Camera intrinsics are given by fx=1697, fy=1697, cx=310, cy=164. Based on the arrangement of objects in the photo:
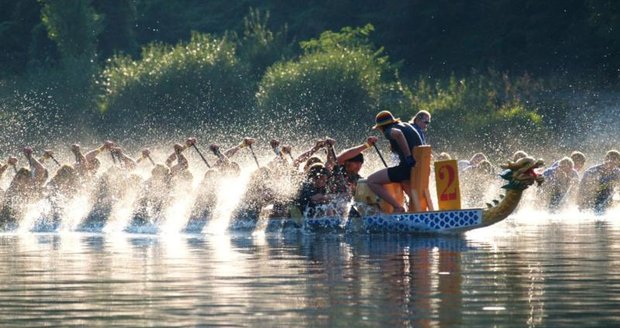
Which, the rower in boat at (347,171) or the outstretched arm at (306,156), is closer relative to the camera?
the rower in boat at (347,171)

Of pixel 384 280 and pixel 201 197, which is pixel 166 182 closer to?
pixel 201 197

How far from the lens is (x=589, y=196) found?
32.6 meters

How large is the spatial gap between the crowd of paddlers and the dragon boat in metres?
0.31

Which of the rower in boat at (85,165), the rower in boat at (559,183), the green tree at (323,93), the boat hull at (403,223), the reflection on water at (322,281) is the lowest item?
the reflection on water at (322,281)

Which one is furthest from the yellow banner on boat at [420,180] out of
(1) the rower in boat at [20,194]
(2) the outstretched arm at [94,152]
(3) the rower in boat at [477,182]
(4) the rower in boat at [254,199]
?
(2) the outstretched arm at [94,152]

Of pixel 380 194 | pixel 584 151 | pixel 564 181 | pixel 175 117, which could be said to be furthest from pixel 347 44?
pixel 380 194

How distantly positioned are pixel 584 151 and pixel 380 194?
25847 millimetres

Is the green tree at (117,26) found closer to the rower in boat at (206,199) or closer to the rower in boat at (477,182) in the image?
the rower in boat at (477,182)

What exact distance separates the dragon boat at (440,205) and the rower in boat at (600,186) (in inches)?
301

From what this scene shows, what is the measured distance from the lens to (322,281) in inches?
709

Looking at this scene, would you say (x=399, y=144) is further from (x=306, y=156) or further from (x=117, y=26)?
(x=117, y=26)

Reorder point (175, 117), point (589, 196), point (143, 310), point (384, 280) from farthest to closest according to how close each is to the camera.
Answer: point (175, 117) < point (589, 196) < point (384, 280) < point (143, 310)

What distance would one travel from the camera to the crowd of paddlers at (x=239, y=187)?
26.9 meters

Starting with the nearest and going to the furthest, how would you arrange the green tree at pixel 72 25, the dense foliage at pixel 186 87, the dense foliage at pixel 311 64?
1. the dense foliage at pixel 311 64
2. the dense foliage at pixel 186 87
3. the green tree at pixel 72 25
